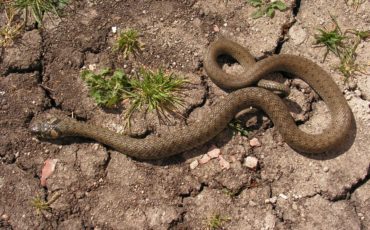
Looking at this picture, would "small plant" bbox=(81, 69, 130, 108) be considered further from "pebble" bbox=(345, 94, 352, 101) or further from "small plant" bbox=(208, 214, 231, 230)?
"pebble" bbox=(345, 94, 352, 101)

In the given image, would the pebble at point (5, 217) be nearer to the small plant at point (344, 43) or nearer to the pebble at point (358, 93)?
the small plant at point (344, 43)

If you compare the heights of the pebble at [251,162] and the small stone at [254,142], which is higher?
the small stone at [254,142]

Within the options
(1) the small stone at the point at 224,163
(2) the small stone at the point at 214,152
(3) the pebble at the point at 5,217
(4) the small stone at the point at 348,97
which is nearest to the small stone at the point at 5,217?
(3) the pebble at the point at 5,217

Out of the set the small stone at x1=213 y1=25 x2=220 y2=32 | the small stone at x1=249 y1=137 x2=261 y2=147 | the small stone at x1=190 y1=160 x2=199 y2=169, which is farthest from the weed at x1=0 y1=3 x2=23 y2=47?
the small stone at x1=249 y1=137 x2=261 y2=147

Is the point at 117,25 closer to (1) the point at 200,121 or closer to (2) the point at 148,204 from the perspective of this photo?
(1) the point at 200,121

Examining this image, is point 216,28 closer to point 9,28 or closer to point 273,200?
point 273,200
